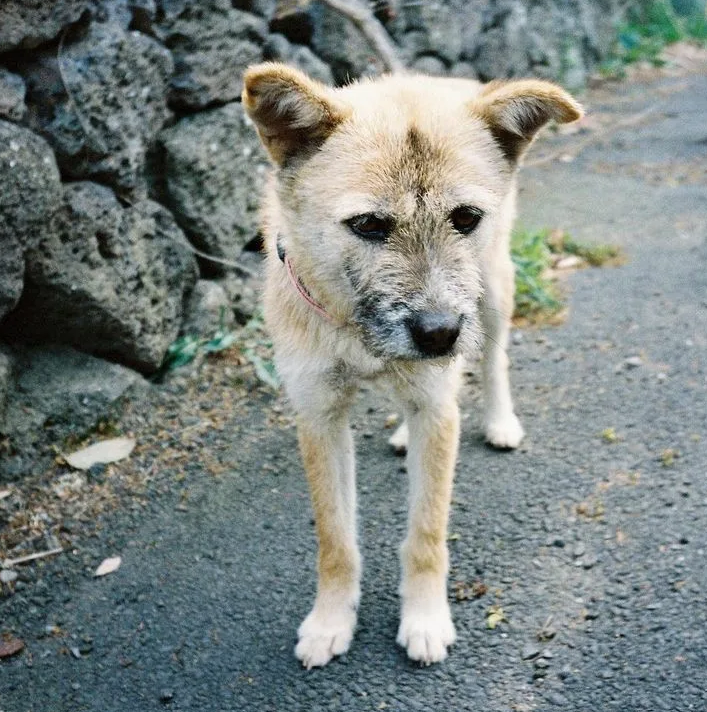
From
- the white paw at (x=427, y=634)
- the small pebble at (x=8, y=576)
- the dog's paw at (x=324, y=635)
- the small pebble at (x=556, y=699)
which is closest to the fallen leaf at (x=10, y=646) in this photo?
the small pebble at (x=8, y=576)

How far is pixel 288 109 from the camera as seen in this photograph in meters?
2.74

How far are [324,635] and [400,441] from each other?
1322 mm

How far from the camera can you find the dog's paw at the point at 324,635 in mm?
3041

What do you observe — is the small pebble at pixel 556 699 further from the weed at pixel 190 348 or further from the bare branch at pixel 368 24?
the bare branch at pixel 368 24

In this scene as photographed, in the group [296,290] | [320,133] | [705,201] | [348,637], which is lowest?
[705,201]

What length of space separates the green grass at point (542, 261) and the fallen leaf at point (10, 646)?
3.51m

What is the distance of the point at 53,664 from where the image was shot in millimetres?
3148

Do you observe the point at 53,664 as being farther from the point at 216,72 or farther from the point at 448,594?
the point at 216,72

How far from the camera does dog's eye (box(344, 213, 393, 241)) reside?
→ 2656mm

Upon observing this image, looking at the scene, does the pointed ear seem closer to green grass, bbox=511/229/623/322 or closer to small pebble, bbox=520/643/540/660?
small pebble, bbox=520/643/540/660

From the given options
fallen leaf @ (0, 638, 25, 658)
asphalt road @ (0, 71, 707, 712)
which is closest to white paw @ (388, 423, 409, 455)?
asphalt road @ (0, 71, 707, 712)

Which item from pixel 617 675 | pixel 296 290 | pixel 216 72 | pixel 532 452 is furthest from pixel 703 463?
pixel 216 72

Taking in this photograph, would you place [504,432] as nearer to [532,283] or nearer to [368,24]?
[532,283]

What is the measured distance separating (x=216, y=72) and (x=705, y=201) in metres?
4.36
